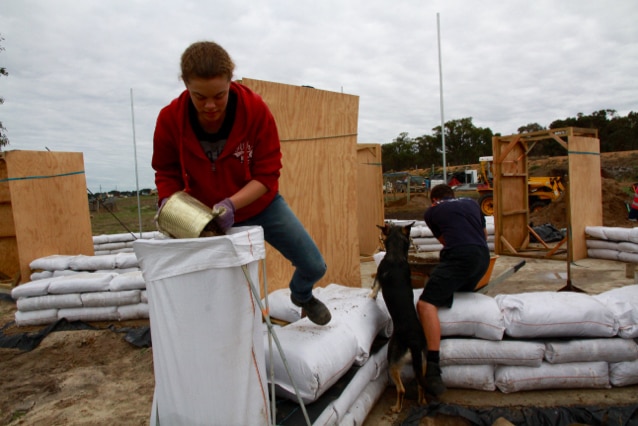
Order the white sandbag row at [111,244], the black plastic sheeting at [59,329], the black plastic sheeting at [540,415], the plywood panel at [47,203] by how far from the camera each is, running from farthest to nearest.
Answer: the white sandbag row at [111,244] < the plywood panel at [47,203] < the black plastic sheeting at [59,329] < the black plastic sheeting at [540,415]

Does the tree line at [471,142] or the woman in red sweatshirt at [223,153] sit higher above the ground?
the tree line at [471,142]

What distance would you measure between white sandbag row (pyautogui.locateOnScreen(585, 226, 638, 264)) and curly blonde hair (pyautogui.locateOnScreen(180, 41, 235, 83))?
672 centimetres

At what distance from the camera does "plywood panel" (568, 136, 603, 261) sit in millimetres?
6449

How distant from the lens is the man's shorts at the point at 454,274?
2793 millimetres

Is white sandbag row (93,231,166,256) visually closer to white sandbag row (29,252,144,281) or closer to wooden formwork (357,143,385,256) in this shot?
white sandbag row (29,252,144,281)

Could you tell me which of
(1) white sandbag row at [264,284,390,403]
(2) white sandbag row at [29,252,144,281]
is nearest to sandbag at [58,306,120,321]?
(2) white sandbag row at [29,252,144,281]

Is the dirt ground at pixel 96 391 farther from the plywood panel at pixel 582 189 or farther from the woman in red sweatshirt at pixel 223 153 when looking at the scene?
the plywood panel at pixel 582 189

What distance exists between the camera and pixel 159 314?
1.55 m

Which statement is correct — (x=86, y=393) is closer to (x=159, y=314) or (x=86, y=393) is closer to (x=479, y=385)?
(x=159, y=314)

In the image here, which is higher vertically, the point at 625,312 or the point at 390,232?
the point at 390,232

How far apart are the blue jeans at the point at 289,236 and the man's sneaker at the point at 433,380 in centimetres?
104

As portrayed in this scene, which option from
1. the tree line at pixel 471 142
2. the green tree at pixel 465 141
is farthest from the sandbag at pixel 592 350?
the green tree at pixel 465 141

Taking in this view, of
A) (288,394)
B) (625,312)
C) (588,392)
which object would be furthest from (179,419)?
(625,312)

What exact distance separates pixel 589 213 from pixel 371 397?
6123 mm
